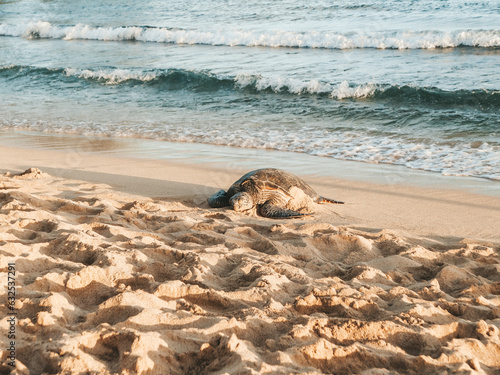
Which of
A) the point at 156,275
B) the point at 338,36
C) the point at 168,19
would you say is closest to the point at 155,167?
the point at 156,275

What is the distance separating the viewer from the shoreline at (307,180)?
4.61 meters

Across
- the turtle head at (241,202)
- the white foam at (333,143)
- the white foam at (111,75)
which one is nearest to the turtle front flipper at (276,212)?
the turtle head at (241,202)

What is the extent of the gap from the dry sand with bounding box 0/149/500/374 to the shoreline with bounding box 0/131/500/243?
0.14 feet

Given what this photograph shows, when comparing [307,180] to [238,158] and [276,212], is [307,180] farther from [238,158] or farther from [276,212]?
[238,158]

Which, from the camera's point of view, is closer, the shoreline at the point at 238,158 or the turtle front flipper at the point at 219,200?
the turtle front flipper at the point at 219,200

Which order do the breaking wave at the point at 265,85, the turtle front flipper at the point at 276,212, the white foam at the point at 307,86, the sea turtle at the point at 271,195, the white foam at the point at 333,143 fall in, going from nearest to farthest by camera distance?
the turtle front flipper at the point at 276,212 < the sea turtle at the point at 271,195 < the white foam at the point at 333,143 < the breaking wave at the point at 265,85 < the white foam at the point at 307,86

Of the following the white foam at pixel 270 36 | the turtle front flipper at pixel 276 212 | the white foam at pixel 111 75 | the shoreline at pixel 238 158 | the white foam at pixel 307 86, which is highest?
the white foam at pixel 270 36

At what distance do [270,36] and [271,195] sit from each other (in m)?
13.7

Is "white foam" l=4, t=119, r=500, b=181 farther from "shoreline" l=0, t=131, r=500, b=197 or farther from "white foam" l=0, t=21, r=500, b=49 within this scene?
"white foam" l=0, t=21, r=500, b=49

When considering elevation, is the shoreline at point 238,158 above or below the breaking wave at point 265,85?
below

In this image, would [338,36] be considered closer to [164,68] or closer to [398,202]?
[164,68]

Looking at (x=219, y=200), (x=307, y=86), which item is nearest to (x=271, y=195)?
(x=219, y=200)

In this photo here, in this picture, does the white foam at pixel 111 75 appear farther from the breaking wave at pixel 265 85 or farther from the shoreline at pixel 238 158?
the shoreline at pixel 238 158

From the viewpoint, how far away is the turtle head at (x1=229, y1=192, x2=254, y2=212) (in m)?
4.83
